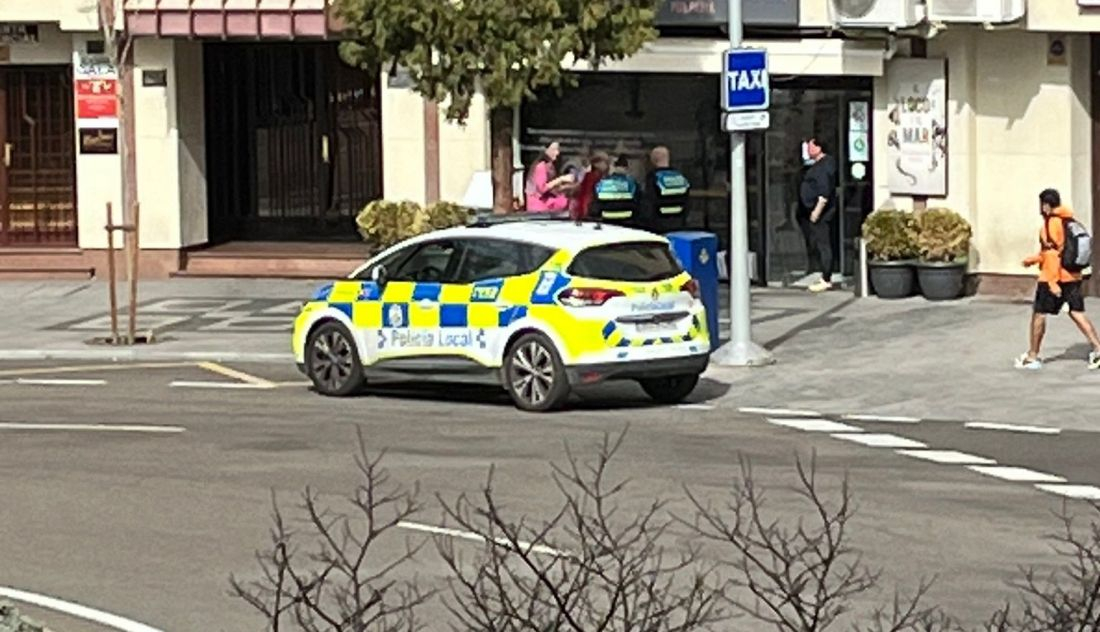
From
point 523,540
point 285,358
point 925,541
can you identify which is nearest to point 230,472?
point 523,540

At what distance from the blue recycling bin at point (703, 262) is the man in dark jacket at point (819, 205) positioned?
585cm

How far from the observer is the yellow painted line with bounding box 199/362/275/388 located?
23.2 metres

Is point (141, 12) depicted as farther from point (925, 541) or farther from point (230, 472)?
point (925, 541)

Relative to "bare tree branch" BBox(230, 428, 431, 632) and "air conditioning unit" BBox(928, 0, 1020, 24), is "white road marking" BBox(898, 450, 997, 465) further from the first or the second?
"air conditioning unit" BBox(928, 0, 1020, 24)

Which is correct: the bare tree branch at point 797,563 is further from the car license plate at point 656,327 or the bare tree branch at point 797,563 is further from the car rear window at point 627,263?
the car rear window at point 627,263

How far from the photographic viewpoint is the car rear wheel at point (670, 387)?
2134cm

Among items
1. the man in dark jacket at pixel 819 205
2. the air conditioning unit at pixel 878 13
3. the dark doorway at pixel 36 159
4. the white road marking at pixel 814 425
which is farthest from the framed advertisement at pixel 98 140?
the white road marking at pixel 814 425

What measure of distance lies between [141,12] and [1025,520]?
1735 cm

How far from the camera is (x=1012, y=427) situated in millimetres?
19703

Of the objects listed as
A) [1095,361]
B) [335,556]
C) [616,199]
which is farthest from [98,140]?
[335,556]

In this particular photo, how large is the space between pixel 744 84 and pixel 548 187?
523 cm

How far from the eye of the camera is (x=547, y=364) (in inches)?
811

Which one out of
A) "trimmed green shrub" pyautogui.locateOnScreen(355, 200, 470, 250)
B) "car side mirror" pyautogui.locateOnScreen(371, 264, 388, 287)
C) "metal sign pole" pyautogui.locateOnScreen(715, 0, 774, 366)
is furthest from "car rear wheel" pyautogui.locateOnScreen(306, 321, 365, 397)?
"trimmed green shrub" pyautogui.locateOnScreen(355, 200, 470, 250)

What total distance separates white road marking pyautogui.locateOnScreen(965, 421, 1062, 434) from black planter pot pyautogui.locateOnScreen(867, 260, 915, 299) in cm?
824
